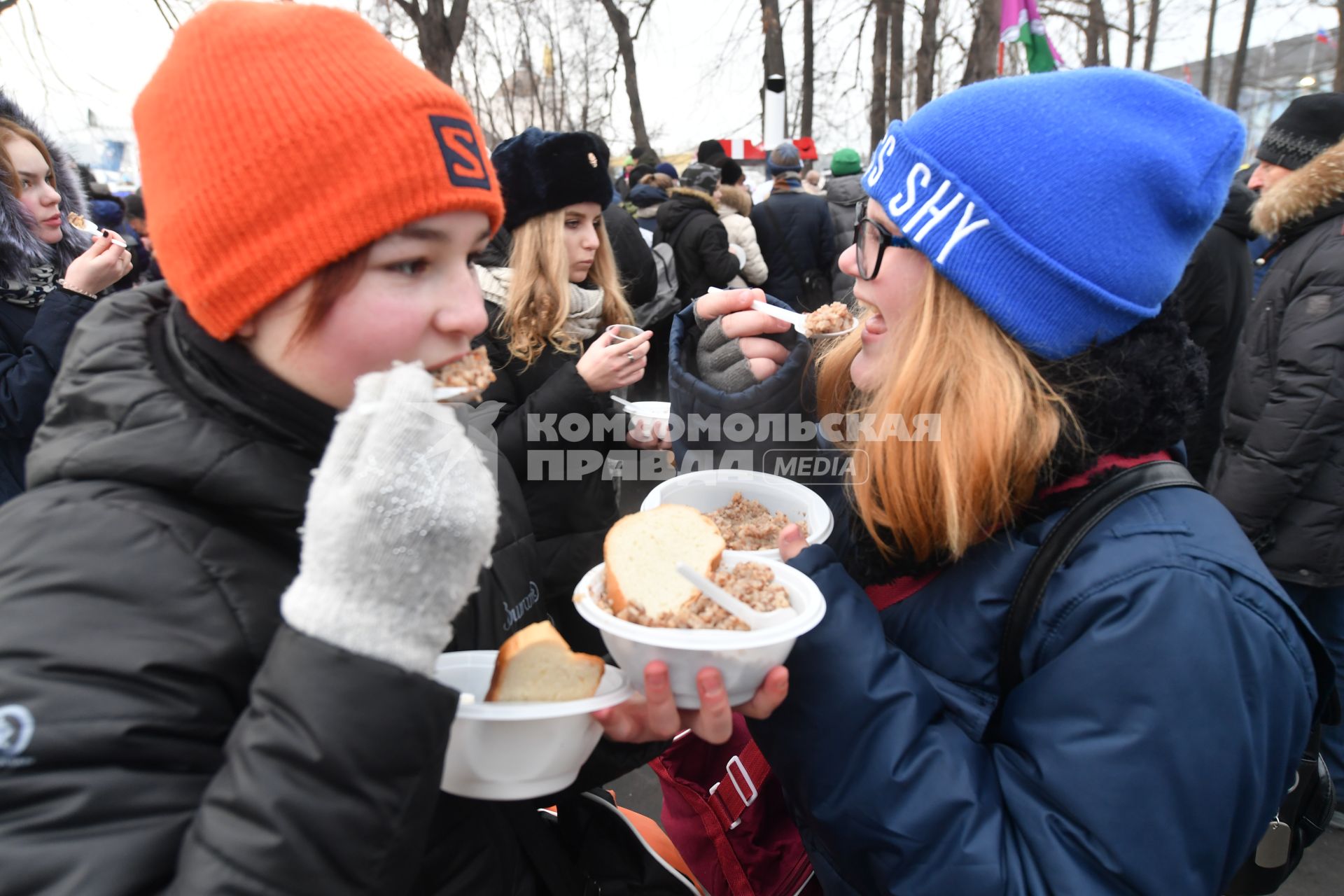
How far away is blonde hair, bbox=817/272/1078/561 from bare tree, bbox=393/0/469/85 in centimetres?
1257

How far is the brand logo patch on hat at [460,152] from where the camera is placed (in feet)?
4.00

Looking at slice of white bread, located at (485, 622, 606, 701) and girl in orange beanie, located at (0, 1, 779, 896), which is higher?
girl in orange beanie, located at (0, 1, 779, 896)

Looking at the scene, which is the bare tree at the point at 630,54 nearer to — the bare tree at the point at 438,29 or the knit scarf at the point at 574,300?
the bare tree at the point at 438,29

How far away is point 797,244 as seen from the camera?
7.50m

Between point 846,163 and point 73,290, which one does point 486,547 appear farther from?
point 846,163

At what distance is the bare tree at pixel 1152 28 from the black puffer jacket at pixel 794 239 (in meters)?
22.6

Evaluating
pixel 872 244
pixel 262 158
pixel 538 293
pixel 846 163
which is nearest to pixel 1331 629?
pixel 872 244

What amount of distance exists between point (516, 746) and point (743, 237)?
6.81 m

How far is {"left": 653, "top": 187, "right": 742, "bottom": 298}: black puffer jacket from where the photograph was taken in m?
6.64

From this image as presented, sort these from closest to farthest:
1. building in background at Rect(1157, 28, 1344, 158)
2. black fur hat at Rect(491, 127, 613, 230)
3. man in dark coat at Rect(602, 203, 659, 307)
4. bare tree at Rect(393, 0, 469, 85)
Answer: black fur hat at Rect(491, 127, 613, 230)
man in dark coat at Rect(602, 203, 659, 307)
bare tree at Rect(393, 0, 469, 85)
building in background at Rect(1157, 28, 1344, 158)

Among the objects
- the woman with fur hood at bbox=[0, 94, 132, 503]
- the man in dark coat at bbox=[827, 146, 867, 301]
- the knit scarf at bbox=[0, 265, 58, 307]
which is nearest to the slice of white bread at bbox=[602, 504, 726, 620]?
the woman with fur hood at bbox=[0, 94, 132, 503]

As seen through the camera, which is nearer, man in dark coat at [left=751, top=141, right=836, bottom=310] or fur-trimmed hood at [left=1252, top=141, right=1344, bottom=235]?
fur-trimmed hood at [left=1252, top=141, right=1344, bottom=235]

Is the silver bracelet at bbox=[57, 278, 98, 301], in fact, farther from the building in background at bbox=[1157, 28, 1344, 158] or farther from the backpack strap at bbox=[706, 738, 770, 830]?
the building in background at bbox=[1157, 28, 1344, 158]

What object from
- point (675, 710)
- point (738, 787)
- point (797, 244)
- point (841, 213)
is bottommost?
point (797, 244)
